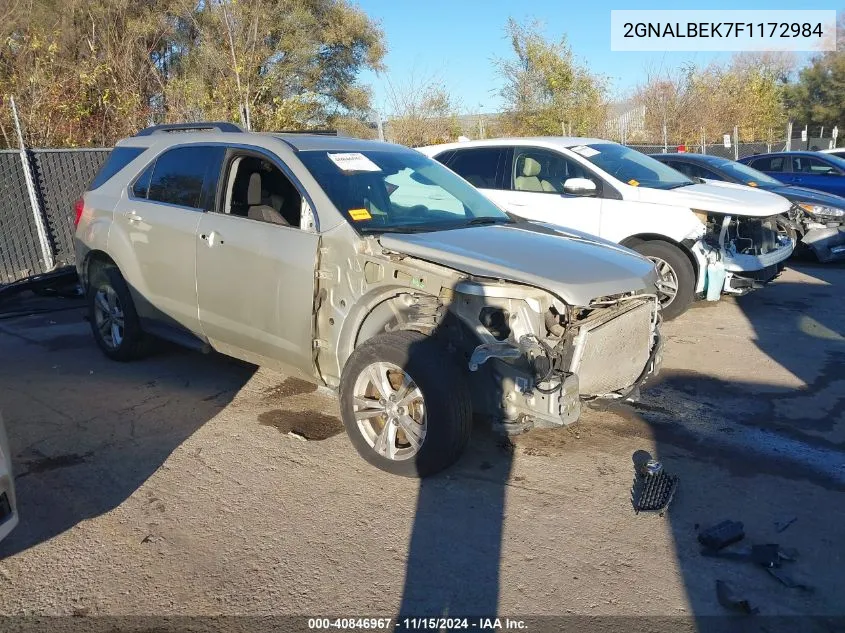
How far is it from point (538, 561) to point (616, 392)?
4.20 ft

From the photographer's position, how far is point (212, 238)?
4.79 m

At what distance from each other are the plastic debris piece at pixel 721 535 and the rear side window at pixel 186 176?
12.0ft

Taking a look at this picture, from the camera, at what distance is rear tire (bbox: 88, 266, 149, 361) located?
5.65 meters

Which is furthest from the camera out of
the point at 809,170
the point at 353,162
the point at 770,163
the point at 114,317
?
the point at 770,163

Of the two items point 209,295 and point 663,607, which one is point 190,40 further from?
point 663,607

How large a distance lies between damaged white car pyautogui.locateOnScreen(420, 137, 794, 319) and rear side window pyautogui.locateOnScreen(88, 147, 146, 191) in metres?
3.74

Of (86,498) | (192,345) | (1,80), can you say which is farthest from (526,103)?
(86,498)

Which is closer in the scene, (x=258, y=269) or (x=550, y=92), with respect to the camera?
(x=258, y=269)

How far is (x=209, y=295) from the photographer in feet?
16.0

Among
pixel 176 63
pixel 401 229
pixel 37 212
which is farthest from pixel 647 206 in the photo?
pixel 176 63

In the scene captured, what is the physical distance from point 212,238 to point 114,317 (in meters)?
1.65

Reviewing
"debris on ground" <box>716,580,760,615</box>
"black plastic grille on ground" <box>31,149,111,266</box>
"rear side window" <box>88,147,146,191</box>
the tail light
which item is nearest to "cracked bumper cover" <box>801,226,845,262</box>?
"debris on ground" <box>716,580,760,615</box>

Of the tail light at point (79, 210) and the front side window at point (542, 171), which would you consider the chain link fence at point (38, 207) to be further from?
the front side window at point (542, 171)

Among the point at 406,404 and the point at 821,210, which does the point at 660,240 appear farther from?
the point at 821,210
